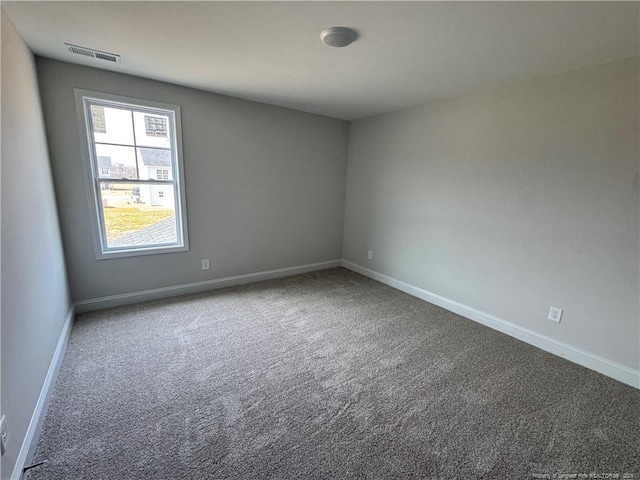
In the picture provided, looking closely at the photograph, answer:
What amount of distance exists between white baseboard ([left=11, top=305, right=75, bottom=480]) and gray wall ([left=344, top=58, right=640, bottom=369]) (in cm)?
347

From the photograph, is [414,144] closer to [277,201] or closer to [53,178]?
[277,201]

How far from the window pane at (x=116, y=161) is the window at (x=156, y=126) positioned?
0.27 m

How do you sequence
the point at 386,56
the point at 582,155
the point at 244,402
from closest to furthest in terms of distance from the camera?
the point at 244,402 < the point at 386,56 < the point at 582,155

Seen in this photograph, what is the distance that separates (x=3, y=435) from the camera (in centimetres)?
118

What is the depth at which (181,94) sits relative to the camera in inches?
119

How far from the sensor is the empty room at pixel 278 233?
Answer: 1518mm

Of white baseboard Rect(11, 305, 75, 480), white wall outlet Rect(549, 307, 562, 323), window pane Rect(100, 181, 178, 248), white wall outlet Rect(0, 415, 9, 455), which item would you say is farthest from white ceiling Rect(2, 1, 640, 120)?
white baseboard Rect(11, 305, 75, 480)

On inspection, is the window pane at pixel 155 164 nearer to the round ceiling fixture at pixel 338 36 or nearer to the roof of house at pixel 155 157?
the roof of house at pixel 155 157

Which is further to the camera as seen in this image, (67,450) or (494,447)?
(494,447)

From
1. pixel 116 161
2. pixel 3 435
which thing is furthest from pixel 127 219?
pixel 3 435

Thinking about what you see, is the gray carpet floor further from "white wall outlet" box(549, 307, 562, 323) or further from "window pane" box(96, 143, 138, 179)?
"window pane" box(96, 143, 138, 179)

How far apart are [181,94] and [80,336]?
8.26ft

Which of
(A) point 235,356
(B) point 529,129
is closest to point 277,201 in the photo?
(A) point 235,356

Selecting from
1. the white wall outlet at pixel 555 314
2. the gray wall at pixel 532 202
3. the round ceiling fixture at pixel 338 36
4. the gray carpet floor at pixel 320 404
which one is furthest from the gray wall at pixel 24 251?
the white wall outlet at pixel 555 314
